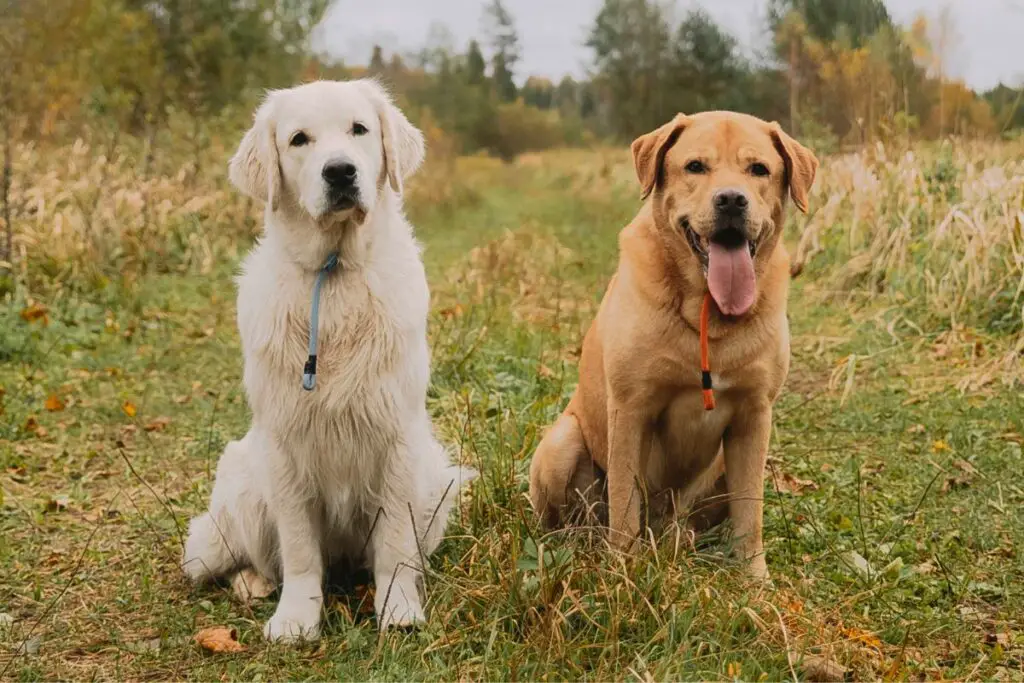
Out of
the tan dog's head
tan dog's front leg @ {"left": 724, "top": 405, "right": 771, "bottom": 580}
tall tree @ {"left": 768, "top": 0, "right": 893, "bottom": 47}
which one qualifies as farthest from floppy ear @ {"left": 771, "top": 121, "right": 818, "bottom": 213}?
tall tree @ {"left": 768, "top": 0, "right": 893, "bottom": 47}

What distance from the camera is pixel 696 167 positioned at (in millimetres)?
3129

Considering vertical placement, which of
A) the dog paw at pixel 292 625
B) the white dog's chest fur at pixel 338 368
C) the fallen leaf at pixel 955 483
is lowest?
the dog paw at pixel 292 625

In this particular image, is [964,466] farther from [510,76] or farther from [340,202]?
[510,76]

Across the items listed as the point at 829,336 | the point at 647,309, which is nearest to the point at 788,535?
the point at 647,309

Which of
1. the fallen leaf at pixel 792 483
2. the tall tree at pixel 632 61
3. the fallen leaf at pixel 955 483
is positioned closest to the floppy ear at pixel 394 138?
the fallen leaf at pixel 792 483

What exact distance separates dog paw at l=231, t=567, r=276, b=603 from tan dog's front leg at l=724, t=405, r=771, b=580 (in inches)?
62.9

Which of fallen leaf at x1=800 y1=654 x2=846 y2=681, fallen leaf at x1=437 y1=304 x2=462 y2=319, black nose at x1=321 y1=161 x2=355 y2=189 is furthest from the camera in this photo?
fallen leaf at x1=437 y1=304 x2=462 y2=319

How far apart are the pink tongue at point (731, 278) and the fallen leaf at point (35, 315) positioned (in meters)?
5.11

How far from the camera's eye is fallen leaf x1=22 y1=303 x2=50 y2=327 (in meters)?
6.58

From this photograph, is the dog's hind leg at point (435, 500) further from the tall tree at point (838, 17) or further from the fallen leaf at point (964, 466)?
the tall tree at point (838, 17)

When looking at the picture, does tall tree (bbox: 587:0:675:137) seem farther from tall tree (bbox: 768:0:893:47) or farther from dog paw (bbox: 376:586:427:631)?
dog paw (bbox: 376:586:427:631)

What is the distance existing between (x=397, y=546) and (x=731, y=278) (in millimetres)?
1352

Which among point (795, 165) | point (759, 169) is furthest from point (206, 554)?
point (795, 165)

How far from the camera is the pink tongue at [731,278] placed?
3.06 m
